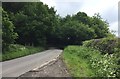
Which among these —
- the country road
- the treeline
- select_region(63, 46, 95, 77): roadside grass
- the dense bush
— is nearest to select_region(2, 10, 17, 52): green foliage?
the country road

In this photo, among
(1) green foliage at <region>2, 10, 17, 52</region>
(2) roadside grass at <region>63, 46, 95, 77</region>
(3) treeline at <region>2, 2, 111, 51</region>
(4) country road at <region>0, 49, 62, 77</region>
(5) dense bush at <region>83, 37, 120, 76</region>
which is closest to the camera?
(2) roadside grass at <region>63, 46, 95, 77</region>

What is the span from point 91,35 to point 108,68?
206ft

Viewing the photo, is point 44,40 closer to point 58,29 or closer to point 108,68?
point 58,29

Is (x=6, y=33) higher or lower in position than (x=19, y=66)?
higher

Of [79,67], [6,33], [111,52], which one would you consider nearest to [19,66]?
[111,52]

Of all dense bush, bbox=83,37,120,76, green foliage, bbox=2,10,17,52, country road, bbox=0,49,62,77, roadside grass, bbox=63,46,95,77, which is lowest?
country road, bbox=0,49,62,77

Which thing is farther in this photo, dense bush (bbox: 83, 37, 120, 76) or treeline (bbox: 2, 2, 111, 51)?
treeline (bbox: 2, 2, 111, 51)

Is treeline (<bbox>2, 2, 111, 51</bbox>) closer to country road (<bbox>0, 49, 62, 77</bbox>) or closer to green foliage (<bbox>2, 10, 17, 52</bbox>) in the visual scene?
green foliage (<bbox>2, 10, 17, 52</bbox>)

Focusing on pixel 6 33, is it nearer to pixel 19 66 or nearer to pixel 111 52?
pixel 19 66

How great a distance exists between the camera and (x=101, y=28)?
3410 inches

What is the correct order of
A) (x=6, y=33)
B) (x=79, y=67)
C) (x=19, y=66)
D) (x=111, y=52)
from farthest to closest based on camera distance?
1. (x=6, y=33)
2. (x=19, y=66)
3. (x=111, y=52)
4. (x=79, y=67)

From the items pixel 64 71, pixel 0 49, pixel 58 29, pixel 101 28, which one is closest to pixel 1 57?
pixel 0 49

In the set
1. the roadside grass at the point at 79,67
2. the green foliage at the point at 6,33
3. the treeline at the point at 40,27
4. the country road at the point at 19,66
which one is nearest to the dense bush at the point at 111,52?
the roadside grass at the point at 79,67

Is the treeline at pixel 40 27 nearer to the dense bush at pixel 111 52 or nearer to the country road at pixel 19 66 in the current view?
the country road at pixel 19 66
